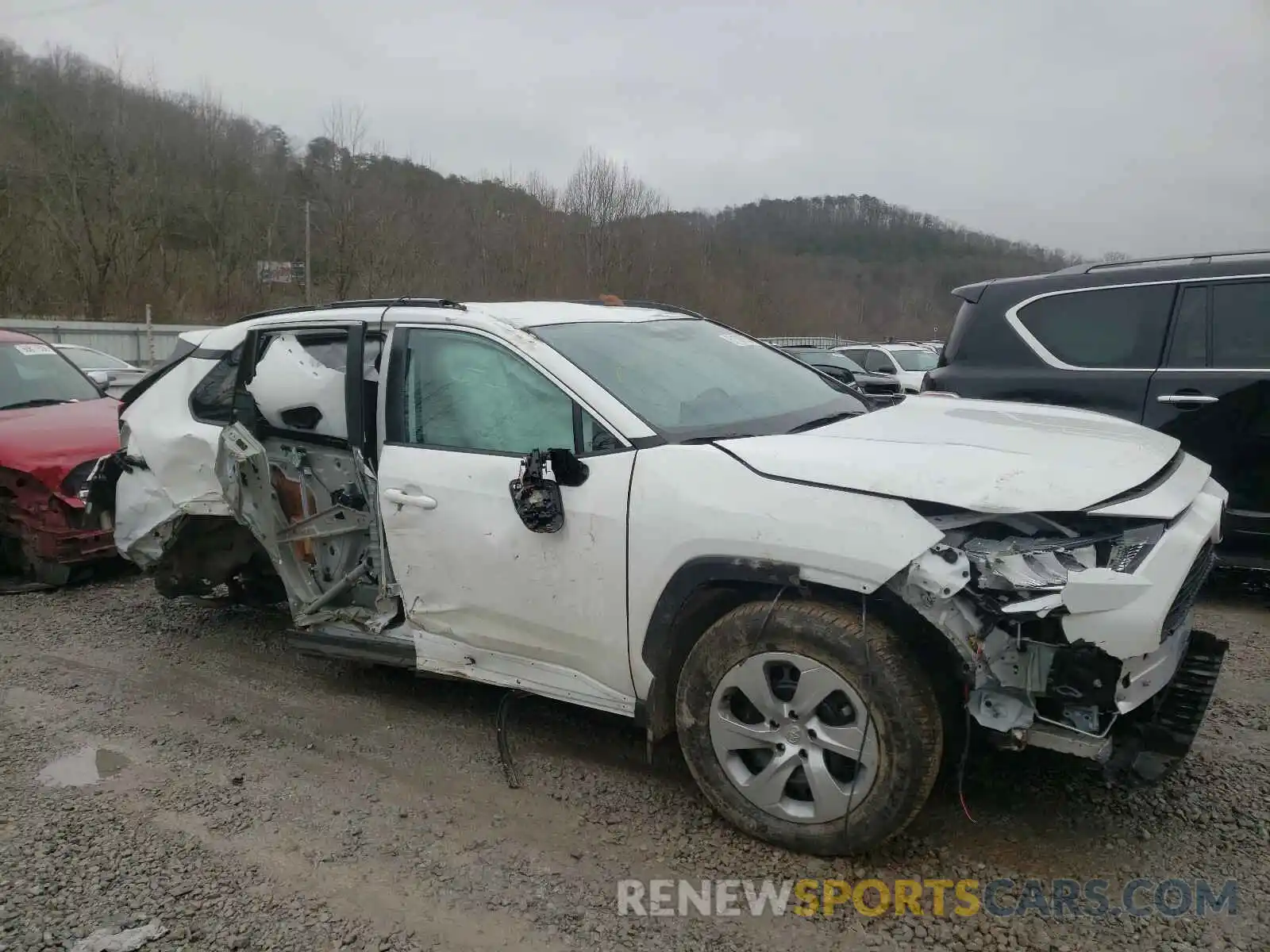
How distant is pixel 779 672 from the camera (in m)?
2.75

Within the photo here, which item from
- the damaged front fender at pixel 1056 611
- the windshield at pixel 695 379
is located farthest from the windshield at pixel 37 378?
the damaged front fender at pixel 1056 611

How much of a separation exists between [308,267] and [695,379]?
121ft

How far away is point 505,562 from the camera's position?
328 cm

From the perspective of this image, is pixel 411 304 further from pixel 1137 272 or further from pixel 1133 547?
pixel 1137 272

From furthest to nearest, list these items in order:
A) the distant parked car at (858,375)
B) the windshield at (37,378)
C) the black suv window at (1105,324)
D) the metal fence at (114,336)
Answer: the metal fence at (114,336), the windshield at (37,378), the black suv window at (1105,324), the distant parked car at (858,375)

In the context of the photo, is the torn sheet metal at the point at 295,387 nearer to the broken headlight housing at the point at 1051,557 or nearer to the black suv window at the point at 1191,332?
the broken headlight housing at the point at 1051,557

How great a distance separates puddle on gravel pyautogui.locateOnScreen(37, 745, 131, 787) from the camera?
3447 millimetres

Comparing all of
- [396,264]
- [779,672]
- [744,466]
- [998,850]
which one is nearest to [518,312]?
[744,466]

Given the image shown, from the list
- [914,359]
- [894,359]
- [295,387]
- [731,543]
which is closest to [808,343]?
[914,359]

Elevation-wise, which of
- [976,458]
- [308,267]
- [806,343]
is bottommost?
[976,458]

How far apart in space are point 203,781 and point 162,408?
215 centimetres

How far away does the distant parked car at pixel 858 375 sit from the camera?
4.24m

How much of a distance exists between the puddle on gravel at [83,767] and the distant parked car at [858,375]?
356cm

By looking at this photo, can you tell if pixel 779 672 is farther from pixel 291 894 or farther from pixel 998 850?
pixel 291 894
